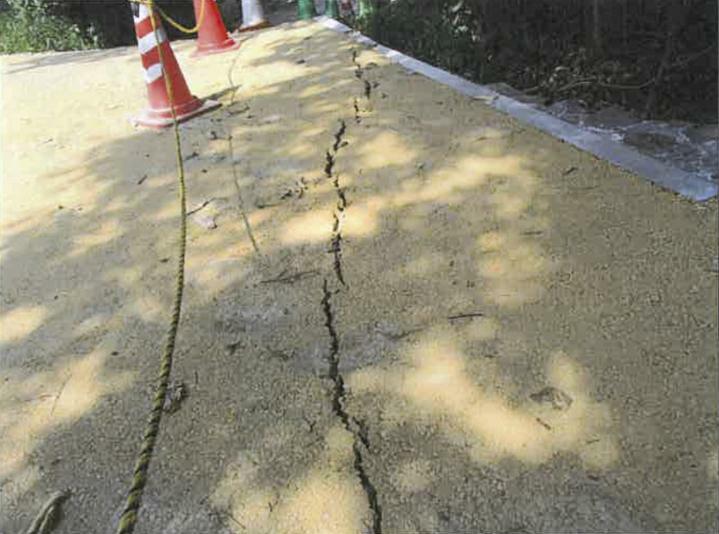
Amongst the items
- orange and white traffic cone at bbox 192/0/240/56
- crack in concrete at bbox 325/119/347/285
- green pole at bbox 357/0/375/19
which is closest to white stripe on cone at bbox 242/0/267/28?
green pole at bbox 357/0/375/19

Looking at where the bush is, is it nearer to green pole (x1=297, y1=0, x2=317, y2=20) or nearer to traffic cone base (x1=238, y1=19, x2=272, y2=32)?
traffic cone base (x1=238, y1=19, x2=272, y2=32)

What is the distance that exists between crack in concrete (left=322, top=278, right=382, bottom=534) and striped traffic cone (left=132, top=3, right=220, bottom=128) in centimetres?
238

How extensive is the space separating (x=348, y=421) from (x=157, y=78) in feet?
10.1

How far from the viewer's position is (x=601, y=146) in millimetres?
2943

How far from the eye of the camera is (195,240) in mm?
2656

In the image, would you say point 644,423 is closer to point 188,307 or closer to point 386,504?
point 386,504

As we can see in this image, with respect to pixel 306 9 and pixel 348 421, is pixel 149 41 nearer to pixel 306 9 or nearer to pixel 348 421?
pixel 348 421

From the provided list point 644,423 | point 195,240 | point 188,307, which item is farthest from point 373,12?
point 644,423

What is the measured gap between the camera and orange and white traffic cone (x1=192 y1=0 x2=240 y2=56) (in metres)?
6.13

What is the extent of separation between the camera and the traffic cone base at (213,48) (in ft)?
19.9

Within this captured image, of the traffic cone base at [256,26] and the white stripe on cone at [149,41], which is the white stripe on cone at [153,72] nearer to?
the white stripe on cone at [149,41]

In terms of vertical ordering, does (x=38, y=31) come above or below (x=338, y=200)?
above

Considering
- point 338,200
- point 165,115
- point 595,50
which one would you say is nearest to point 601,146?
point 338,200

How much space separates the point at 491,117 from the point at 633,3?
5.17 ft
